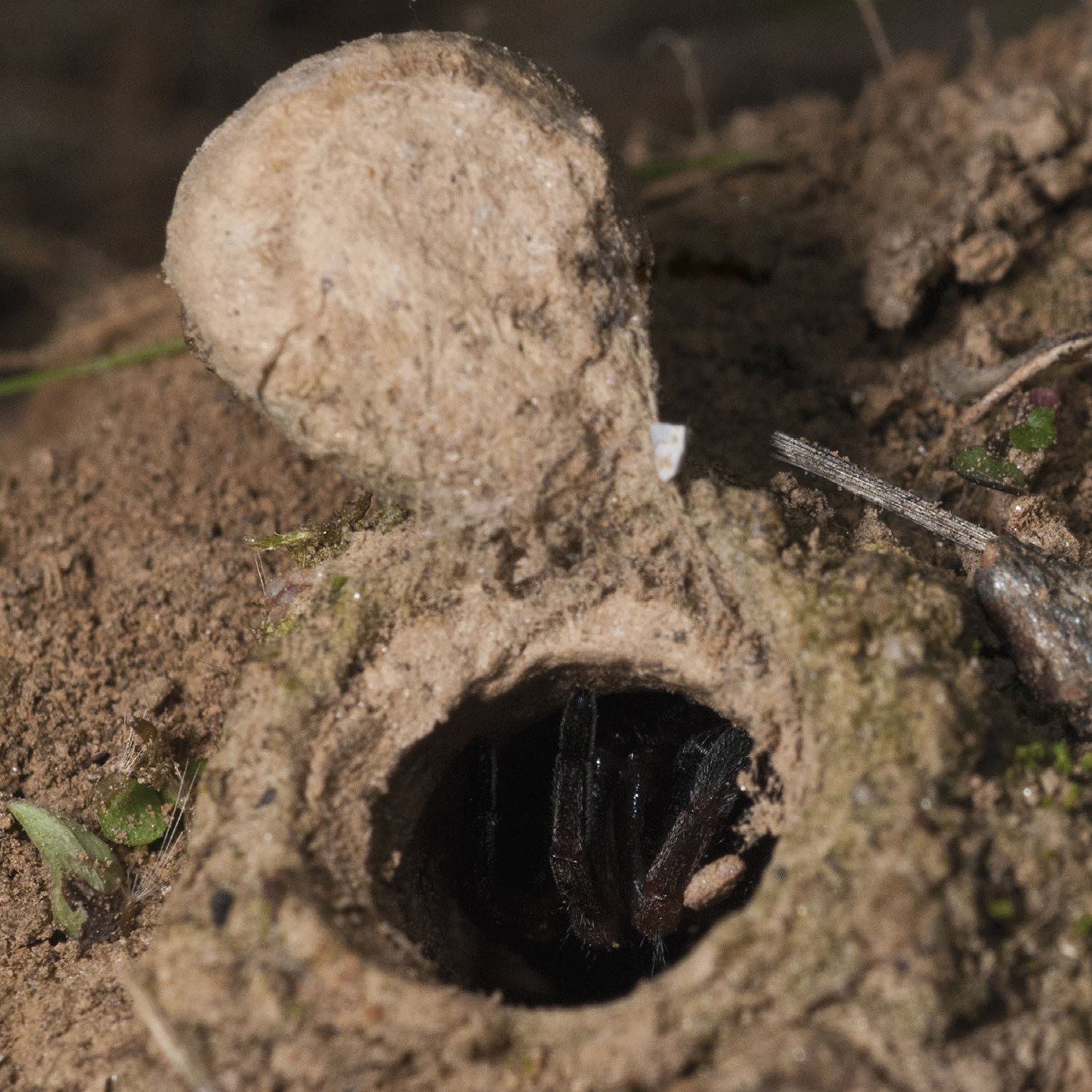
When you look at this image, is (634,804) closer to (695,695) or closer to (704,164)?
A: (695,695)

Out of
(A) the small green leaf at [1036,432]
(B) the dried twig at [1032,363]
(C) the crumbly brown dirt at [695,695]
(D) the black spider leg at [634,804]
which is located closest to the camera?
(C) the crumbly brown dirt at [695,695]

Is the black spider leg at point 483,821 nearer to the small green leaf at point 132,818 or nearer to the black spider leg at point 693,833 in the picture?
the black spider leg at point 693,833

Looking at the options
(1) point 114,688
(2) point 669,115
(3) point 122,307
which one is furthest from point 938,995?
(2) point 669,115

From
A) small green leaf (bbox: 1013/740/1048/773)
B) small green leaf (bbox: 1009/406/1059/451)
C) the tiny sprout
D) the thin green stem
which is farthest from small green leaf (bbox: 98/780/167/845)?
small green leaf (bbox: 1009/406/1059/451)

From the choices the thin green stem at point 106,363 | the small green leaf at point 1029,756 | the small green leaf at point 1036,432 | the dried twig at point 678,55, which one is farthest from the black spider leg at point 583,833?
the dried twig at point 678,55

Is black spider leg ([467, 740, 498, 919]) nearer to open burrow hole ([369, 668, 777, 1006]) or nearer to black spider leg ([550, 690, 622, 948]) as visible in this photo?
open burrow hole ([369, 668, 777, 1006])

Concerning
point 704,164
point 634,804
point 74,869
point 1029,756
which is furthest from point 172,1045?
point 704,164
